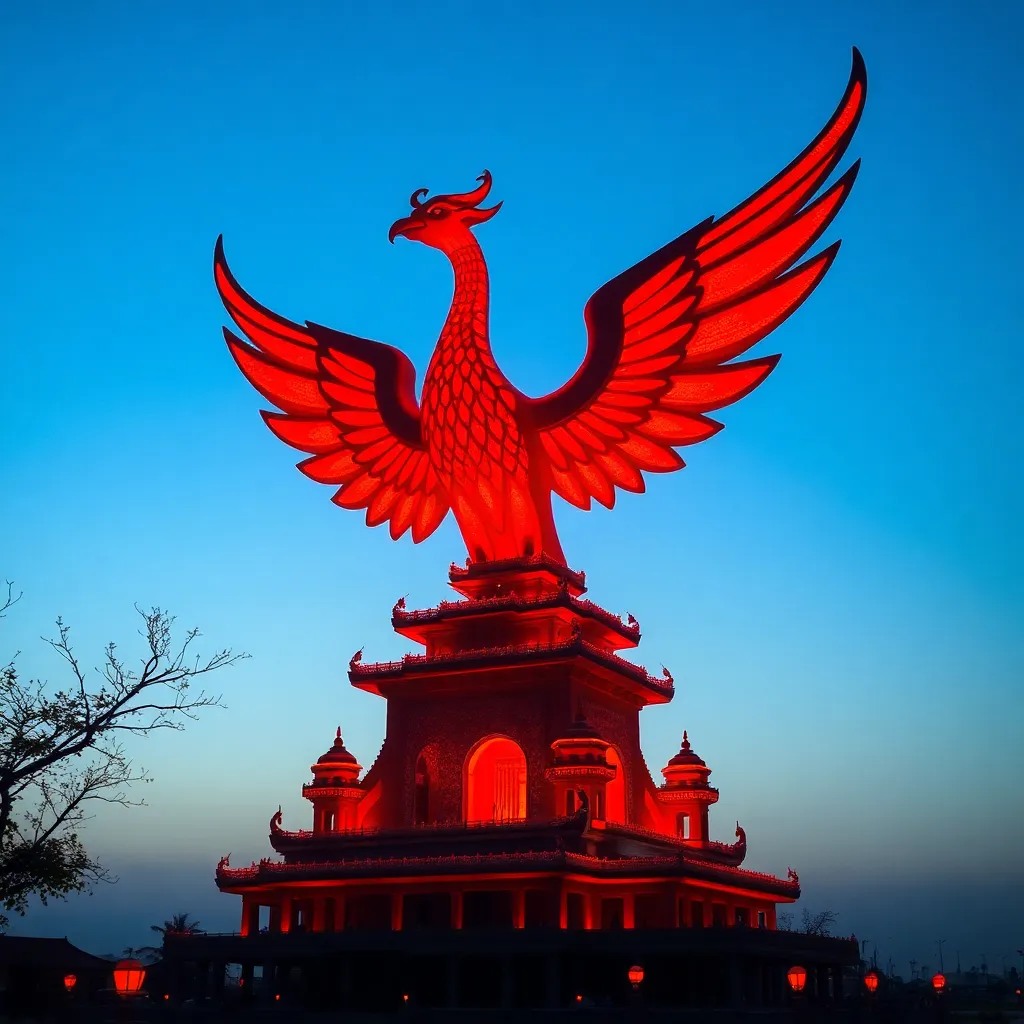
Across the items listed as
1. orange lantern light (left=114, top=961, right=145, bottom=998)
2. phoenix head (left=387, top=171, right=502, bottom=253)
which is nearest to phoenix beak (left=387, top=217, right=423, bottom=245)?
phoenix head (left=387, top=171, right=502, bottom=253)

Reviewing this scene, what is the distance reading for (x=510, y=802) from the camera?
4291cm

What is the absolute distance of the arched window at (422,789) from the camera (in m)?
41.6

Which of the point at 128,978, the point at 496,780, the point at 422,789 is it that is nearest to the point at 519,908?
the point at 422,789

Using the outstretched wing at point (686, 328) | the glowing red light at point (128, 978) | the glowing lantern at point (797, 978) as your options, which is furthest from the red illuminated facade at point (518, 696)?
the glowing red light at point (128, 978)

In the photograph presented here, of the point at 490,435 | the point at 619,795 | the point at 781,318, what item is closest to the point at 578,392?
the point at 490,435

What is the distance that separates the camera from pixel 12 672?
713 inches

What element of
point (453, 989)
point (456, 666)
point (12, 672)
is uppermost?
point (456, 666)

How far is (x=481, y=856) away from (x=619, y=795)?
23.8ft

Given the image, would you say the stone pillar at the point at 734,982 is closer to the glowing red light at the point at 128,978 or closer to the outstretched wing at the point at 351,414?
the outstretched wing at the point at 351,414

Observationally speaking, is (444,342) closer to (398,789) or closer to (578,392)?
(578,392)

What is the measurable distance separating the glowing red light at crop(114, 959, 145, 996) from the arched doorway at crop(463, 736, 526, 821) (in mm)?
22967

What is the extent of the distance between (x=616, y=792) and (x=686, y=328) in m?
15.0

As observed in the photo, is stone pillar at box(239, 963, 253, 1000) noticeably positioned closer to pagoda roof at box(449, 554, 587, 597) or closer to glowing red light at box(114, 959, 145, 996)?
pagoda roof at box(449, 554, 587, 597)

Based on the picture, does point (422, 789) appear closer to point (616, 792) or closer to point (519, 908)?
point (616, 792)
